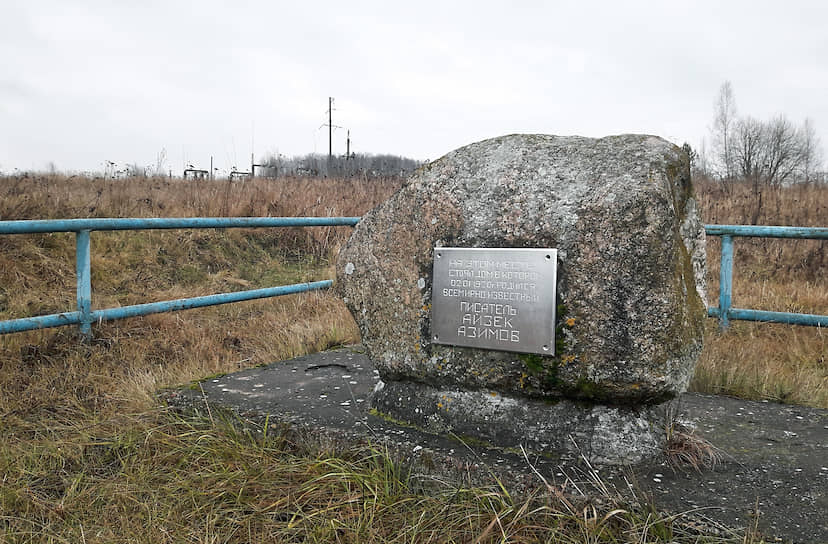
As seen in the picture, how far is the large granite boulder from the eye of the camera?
2.40 metres

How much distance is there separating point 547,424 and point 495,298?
20.5 inches

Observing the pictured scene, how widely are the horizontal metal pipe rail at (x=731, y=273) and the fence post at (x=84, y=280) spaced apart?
382 cm

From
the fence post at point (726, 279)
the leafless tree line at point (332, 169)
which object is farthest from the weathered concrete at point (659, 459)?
the leafless tree line at point (332, 169)

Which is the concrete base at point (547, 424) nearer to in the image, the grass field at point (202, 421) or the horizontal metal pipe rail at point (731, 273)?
the grass field at point (202, 421)

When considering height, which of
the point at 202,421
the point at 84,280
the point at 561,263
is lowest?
the point at 202,421

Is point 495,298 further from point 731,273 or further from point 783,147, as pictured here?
point 783,147

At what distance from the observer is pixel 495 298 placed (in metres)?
2.70

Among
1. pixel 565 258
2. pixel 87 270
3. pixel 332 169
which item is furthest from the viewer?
pixel 332 169

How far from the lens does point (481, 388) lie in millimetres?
2740

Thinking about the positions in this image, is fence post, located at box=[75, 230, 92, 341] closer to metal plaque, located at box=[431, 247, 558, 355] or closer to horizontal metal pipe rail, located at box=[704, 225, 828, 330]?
metal plaque, located at box=[431, 247, 558, 355]

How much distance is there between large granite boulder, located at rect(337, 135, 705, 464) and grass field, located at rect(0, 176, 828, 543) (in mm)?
443

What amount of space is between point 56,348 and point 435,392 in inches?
104

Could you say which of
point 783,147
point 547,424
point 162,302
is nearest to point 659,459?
point 547,424

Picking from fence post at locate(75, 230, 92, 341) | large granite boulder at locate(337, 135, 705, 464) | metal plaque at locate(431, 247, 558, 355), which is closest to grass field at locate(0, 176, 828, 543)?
fence post at locate(75, 230, 92, 341)
